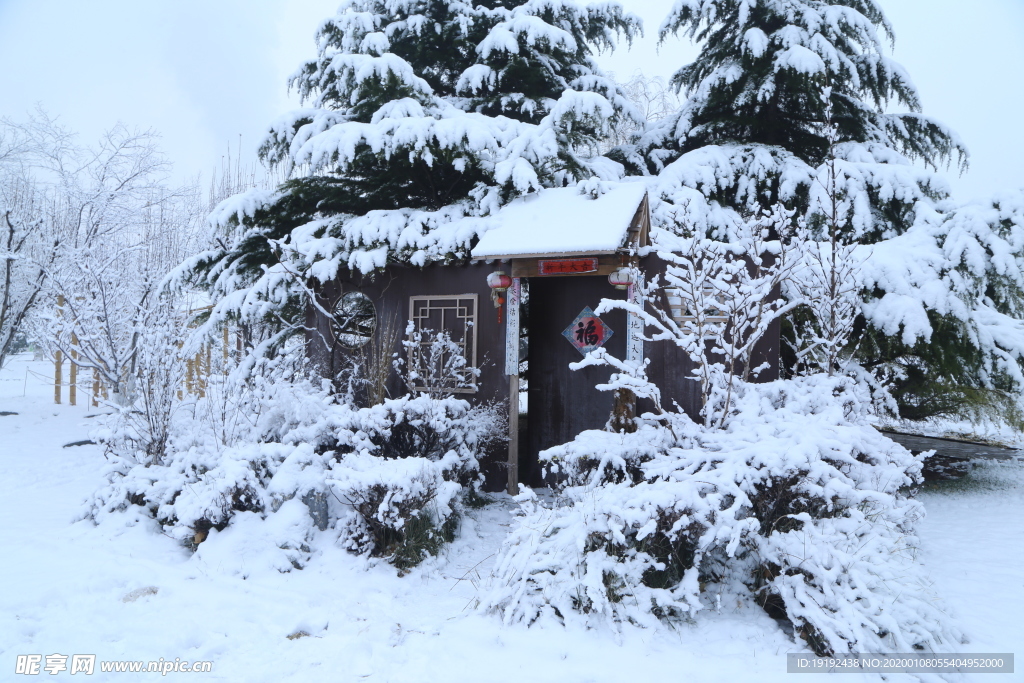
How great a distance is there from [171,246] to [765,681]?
1455 cm

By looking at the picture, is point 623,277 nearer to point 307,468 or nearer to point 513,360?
point 513,360

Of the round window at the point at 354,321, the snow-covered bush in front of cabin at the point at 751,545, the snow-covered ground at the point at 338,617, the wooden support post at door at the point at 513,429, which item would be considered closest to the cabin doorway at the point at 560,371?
the wooden support post at door at the point at 513,429

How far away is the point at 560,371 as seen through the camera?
7.40 meters

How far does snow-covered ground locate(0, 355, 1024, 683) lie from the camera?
121 inches

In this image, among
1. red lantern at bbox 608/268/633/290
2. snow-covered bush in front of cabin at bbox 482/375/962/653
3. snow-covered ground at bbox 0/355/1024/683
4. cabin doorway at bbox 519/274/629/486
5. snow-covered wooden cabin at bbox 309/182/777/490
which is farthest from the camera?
cabin doorway at bbox 519/274/629/486

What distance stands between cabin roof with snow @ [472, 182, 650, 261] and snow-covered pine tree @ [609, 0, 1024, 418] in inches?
33.8

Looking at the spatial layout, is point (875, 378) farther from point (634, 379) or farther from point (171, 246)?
point (171, 246)

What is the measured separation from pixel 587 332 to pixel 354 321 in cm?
296

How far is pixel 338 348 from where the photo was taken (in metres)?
7.30

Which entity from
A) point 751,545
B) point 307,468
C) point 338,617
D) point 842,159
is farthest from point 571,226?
point 842,159

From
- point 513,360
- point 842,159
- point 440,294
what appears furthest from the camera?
point 842,159

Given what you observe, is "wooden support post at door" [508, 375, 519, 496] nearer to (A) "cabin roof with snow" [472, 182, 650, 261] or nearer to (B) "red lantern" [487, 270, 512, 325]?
(B) "red lantern" [487, 270, 512, 325]

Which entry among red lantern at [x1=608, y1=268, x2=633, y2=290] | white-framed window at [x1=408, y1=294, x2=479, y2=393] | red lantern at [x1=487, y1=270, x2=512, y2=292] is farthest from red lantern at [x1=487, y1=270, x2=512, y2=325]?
red lantern at [x1=608, y1=268, x2=633, y2=290]

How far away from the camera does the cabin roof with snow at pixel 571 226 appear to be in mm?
5430
